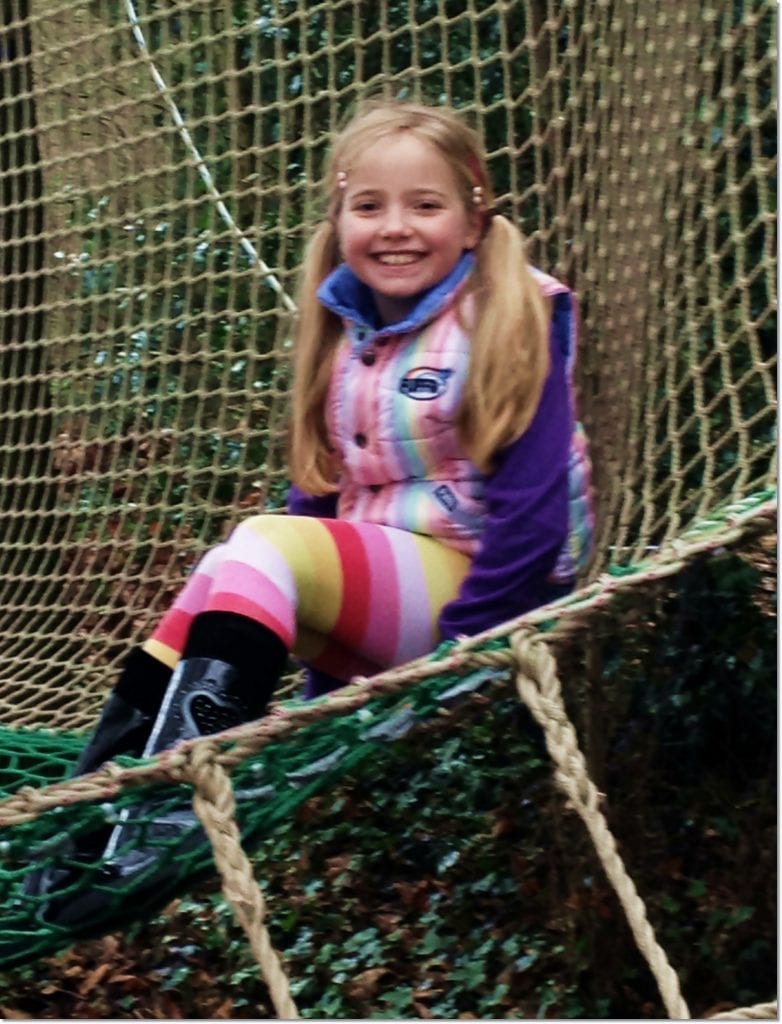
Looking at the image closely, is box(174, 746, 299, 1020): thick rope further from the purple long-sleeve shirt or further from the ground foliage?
the purple long-sleeve shirt

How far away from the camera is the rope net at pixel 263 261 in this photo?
145 centimetres

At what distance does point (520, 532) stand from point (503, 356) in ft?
0.50

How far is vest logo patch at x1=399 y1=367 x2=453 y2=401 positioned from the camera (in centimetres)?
146

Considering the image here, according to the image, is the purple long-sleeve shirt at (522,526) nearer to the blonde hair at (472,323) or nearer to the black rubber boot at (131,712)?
the blonde hair at (472,323)

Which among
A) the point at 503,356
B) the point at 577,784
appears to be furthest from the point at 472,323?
the point at 577,784

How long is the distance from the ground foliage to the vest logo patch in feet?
0.81

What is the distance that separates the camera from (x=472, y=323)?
147 centimetres

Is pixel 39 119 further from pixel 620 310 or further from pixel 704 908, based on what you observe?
pixel 704 908

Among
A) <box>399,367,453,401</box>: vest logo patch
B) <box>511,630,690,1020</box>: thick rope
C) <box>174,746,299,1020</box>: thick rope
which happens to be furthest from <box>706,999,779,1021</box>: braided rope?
<box>399,367,453,401</box>: vest logo patch

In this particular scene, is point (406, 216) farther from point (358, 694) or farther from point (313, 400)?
point (358, 694)

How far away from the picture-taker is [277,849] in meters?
2.13

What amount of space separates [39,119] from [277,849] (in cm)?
104

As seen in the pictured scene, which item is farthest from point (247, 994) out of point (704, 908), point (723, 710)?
point (723, 710)

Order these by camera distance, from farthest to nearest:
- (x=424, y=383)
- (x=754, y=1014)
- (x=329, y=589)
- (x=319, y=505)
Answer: (x=319, y=505), (x=424, y=383), (x=329, y=589), (x=754, y=1014)
